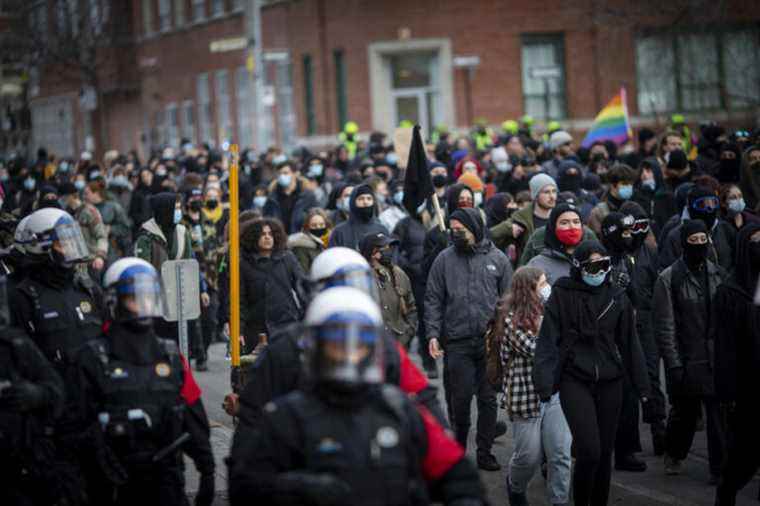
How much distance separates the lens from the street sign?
1097 centimetres

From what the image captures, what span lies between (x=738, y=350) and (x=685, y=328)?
1300mm

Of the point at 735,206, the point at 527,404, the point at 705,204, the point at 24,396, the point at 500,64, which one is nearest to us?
the point at 24,396

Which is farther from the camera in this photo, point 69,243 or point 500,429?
point 500,429

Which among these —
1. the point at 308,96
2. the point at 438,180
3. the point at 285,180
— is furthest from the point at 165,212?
the point at 308,96

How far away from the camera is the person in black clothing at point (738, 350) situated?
885cm

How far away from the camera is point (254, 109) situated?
3175cm

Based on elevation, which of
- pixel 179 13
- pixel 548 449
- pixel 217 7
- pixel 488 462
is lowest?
pixel 488 462

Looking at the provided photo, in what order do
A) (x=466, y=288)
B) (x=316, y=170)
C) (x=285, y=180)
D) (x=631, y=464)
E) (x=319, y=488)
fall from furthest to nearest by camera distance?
(x=316, y=170) → (x=285, y=180) → (x=466, y=288) → (x=631, y=464) → (x=319, y=488)

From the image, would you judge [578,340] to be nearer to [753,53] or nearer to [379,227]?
[379,227]

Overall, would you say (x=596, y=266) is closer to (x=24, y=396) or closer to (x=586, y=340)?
(x=586, y=340)

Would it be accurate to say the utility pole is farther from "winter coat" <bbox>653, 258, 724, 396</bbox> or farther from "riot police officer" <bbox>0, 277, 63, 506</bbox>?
"riot police officer" <bbox>0, 277, 63, 506</bbox>

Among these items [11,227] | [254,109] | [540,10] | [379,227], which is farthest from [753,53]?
[11,227]

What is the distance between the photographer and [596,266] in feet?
30.4

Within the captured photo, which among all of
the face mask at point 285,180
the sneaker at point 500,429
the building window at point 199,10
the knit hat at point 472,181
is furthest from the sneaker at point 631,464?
the building window at point 199,10
